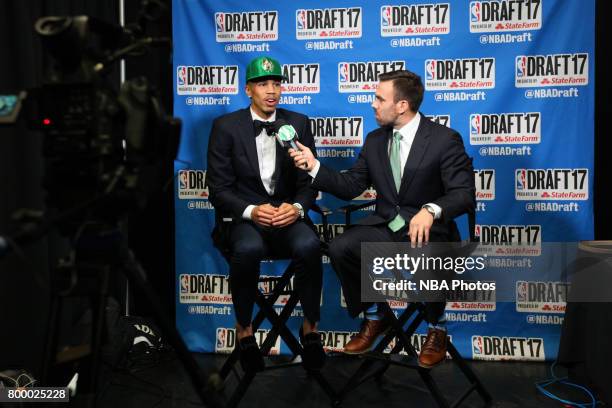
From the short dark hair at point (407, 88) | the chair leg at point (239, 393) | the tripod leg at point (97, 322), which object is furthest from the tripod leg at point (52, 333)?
the short dark hair at point (407, 88)

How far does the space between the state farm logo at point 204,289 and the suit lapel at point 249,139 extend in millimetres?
986

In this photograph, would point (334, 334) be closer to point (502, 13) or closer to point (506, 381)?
point (506, 381)

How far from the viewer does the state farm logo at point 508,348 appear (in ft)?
12.8

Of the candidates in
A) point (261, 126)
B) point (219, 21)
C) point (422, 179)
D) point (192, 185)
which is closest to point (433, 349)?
point (422, 179)

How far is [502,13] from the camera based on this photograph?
3.89 metres

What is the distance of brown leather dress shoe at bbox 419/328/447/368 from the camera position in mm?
2947

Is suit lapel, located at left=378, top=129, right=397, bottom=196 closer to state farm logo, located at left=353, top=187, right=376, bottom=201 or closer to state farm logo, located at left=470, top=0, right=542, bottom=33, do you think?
state farm logo, located at left=353, top=187, right=376, bottom=201

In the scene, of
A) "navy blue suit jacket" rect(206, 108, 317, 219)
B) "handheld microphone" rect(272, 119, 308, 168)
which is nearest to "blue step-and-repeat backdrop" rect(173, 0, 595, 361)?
"navy blue suit jacket" rect(206, 108, 317, 219)

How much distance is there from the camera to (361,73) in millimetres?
4055

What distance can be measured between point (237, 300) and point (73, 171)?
53.5 inches

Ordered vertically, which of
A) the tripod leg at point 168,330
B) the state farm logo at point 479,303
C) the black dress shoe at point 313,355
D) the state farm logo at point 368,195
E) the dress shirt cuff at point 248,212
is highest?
the state farm logo at point 368,195

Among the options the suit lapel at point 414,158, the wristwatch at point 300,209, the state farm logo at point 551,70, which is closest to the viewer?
the suit lapel at point 414,158

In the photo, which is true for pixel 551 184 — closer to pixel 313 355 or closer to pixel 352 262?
pixel 352 262

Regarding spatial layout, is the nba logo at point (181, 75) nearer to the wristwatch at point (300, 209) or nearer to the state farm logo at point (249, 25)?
the state farm logo at point (249, 25)
